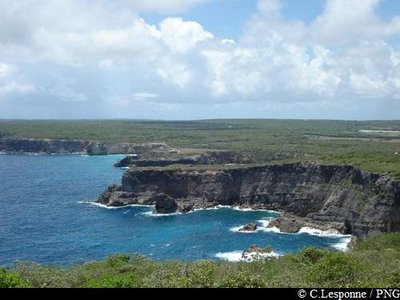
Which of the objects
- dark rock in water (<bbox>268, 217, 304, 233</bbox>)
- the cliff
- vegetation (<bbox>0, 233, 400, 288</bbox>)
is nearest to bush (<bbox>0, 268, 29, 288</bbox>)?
vegetation (<bbox>0, 233, 400, 288</bbox>)

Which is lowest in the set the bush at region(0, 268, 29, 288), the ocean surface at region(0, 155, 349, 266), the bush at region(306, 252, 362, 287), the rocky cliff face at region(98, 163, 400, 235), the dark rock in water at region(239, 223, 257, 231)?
the ocean surface at region(0, 155, 349, 266)

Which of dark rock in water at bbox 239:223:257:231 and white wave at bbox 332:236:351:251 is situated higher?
dark rock in water at bbox 239:223:257:231

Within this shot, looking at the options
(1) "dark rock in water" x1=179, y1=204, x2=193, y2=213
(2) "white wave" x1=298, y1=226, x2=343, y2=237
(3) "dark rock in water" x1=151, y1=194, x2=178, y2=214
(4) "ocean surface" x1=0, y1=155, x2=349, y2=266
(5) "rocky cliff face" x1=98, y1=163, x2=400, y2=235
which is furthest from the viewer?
(1) "dark rock in water" x1=179, y1=204, x2=193, y2=213

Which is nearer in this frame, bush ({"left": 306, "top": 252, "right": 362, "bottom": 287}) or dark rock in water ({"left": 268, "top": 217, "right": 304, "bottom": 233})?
bush ({"left": 306, "top": 252, "right": 362, "bottom": 287})

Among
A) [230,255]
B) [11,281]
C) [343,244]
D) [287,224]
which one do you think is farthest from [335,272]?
[287,224]

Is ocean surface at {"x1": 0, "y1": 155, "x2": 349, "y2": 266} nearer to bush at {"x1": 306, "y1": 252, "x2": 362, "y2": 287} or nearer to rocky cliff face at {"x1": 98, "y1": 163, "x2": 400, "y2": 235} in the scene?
rocky cliff face at {"x1": 98, "y1": 163, "x2": 400, "y2": 235}

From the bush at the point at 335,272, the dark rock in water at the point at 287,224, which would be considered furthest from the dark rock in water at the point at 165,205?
the bush at the point at 335,272

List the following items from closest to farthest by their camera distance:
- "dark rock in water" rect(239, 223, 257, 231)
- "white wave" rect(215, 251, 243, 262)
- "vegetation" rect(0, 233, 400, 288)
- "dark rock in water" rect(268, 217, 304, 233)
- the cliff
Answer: "vegetation" rect(0, 233, 400, 288) < "white wave" rect(215, 251, 243, 262) < "dark rock in water" rect(239, 223, 257, 231) < "dark rock in water" rect(268, 217, 304, 233) < the cliff
